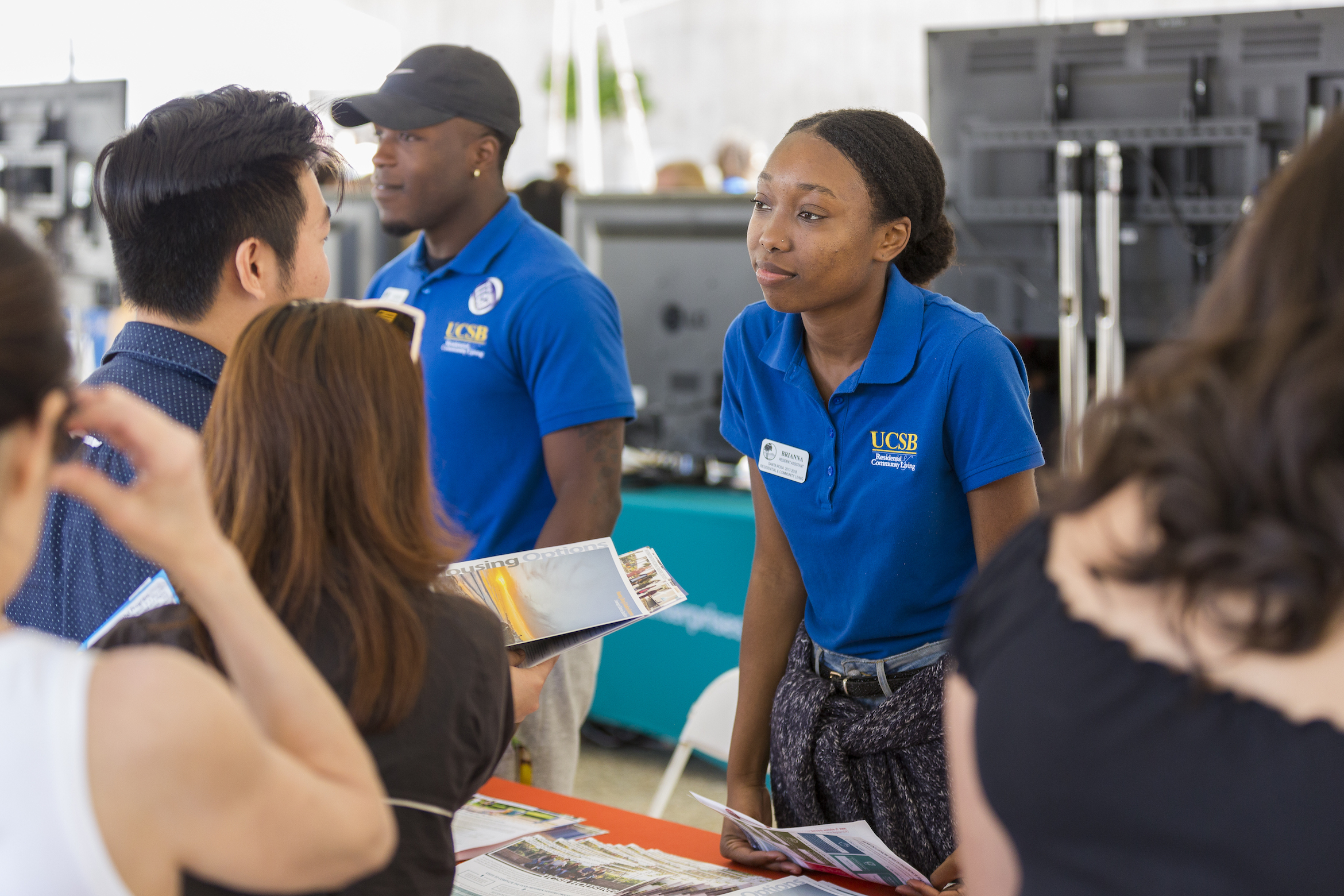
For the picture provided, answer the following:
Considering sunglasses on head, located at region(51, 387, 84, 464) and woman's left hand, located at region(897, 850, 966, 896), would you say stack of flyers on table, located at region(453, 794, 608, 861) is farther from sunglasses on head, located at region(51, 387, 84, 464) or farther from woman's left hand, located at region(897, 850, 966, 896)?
sunglasses on head, located at region(51, 387, 84, 464)

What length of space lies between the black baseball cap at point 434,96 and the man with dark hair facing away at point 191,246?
543 mm

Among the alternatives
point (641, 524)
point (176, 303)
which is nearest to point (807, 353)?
point (176, 303)

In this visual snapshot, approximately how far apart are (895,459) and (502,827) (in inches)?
26.3

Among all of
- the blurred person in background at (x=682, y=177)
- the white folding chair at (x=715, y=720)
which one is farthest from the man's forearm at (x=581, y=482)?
the blurred person in background at (x=682, y=177)

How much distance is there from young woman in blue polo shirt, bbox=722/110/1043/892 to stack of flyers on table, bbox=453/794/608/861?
205mm

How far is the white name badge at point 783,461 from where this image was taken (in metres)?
1.46

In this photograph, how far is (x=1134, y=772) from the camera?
26.1 inches

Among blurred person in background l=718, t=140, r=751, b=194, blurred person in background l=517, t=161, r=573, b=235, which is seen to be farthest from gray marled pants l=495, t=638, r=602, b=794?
blurred person in background l=718, t=140, r=751, b=194

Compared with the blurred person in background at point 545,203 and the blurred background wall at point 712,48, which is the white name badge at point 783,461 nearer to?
the blurred person in background at point 545,203

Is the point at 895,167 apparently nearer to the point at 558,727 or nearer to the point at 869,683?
the point at 869,683

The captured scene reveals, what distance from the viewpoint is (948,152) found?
2777mm

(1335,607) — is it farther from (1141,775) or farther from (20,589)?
(20,589)

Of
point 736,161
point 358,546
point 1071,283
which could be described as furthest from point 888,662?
point 736,161

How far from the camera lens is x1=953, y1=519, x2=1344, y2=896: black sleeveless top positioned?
637 mm
